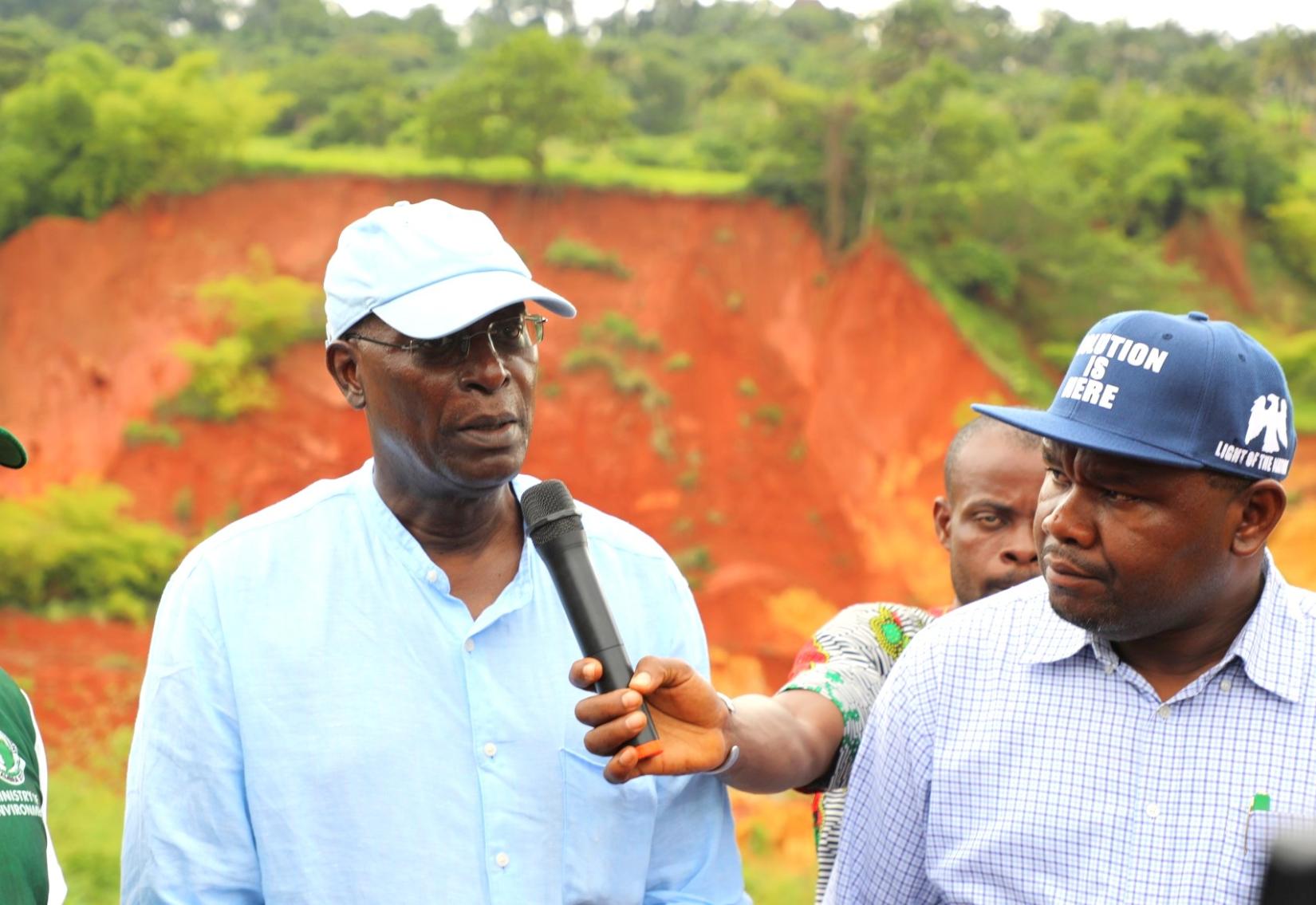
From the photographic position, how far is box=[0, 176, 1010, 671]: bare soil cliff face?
1995 cm

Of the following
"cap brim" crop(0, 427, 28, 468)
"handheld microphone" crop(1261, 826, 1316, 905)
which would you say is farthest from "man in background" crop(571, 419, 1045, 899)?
"handheld microphone" crop(1261, 826, 1316, 905)

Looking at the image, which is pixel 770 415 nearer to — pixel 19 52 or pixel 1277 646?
pixel 19 52

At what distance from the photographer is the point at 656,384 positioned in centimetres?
2141

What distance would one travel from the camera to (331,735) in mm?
2463

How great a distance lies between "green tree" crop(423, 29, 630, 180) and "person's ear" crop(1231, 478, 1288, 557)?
21.5m

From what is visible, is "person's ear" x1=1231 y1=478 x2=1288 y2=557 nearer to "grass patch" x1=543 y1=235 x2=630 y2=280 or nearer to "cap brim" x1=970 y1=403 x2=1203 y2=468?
"cap brim" x1=970 y1=403 x2=1203 y2=468

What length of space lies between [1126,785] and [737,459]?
733 inches

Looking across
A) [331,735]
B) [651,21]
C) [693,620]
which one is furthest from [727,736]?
[651,21]

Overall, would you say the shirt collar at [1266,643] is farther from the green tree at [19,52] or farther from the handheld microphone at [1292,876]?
the green tree at [19,52]

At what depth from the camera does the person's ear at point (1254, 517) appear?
92.9 inches

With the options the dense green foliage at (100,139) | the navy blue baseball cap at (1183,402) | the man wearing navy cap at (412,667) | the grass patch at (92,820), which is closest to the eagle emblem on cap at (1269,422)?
the navy blue baseball cap at (1183,402)

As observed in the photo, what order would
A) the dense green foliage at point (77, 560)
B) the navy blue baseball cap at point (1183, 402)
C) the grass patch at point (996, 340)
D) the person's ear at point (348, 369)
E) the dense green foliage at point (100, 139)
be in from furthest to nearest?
the dense green foliage at point (100, 139) → the grass patch at point (996, 340) → the dense green foliage at point (77, 560) → the person's ear at point (348, 369) → the navy blue baseball cap at point (1183, 402)

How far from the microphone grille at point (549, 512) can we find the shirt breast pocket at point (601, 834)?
0.39 meters

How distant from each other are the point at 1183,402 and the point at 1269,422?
16cm
